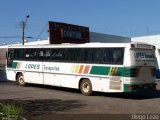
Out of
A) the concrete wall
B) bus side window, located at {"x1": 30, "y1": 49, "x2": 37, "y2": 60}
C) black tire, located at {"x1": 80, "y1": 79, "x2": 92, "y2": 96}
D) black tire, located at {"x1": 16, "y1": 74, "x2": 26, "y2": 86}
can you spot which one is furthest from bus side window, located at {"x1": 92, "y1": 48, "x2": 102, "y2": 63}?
the concrete wall

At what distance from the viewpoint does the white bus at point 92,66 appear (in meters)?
19.7

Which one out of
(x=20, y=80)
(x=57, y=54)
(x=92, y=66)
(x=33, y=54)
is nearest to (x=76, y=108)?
(x=92, y=66)

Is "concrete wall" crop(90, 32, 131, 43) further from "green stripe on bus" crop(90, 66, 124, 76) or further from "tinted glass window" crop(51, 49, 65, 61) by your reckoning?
"green stripe on bus" crop(90, 66, 124, 76)

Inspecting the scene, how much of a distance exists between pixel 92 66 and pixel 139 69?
259 cm

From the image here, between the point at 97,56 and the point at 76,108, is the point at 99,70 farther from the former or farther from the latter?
the point at 76,108

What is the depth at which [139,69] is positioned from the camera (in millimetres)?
19906

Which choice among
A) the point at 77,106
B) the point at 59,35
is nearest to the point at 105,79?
the point at 77,106

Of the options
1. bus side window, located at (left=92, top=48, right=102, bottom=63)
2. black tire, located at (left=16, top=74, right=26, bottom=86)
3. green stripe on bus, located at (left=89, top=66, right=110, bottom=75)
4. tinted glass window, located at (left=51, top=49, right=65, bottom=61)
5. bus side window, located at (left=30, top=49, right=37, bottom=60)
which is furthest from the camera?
black tire, located at (left=16, top=74, right=26, bottom=86)

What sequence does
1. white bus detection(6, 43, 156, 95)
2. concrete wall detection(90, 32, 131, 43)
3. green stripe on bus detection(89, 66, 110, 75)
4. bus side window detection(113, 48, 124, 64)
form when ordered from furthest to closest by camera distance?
concrete wall detection(90, 32, 131, 43), green stripe on bus detection(89, 66, 110, 75), bus side window detection(113, 48, 124, 64), white bus detection(6, 43, 156, 95)

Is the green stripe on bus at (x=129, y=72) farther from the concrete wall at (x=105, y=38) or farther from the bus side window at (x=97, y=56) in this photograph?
the concrete wall at (x=105, y=38)

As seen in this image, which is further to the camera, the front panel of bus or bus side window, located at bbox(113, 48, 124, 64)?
bus side window, located at bbox(113, 48, 124, 64)

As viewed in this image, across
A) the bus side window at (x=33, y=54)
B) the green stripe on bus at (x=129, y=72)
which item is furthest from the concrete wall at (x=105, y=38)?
the green stripe on bus at (x=129, y=72)

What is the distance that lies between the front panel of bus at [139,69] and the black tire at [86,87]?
2.54 metres

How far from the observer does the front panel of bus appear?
19500 mm
